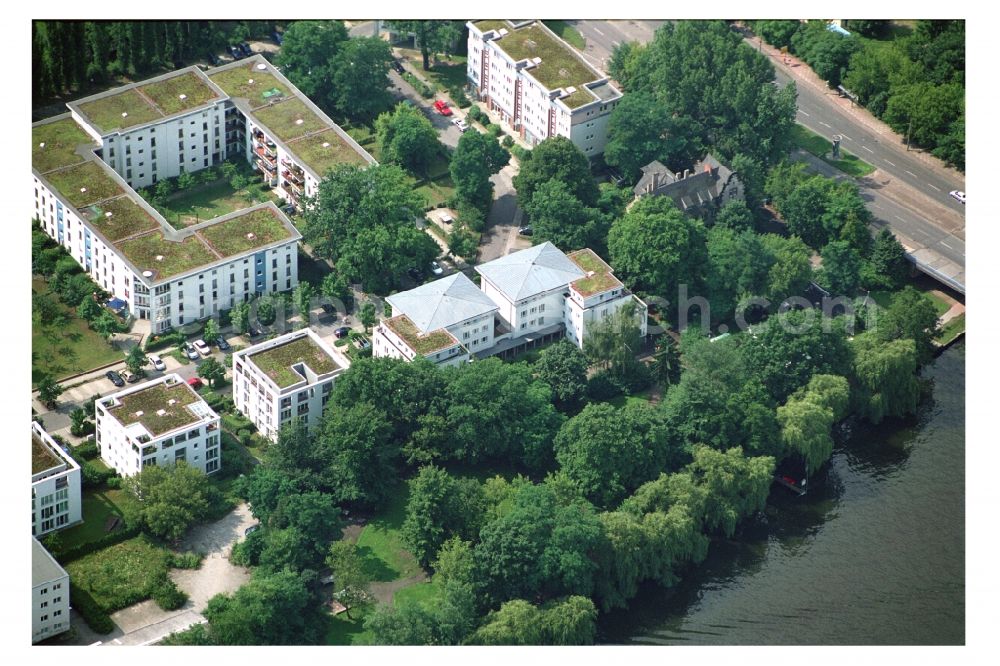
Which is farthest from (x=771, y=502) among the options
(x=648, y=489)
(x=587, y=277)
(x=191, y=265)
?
(x=191, y=265)

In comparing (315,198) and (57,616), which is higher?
(315,198)

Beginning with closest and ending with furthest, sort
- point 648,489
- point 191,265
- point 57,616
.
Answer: point 57,616, point 648,489, point 191,265

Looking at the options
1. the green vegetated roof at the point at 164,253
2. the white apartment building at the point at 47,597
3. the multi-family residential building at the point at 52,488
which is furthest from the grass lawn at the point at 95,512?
the green vegetated roof at the point at 164,253

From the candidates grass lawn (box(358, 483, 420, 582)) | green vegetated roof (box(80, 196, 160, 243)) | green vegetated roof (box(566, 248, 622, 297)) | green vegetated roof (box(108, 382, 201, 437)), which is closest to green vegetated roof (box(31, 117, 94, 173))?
green vegetated roof (box(80, 196, 160, 243))

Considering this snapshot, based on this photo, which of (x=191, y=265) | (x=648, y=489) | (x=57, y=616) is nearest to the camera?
(x=57, y=616)

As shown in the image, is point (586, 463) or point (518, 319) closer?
point (586, 463)

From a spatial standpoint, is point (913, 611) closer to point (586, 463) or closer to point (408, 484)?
point (586, 463)

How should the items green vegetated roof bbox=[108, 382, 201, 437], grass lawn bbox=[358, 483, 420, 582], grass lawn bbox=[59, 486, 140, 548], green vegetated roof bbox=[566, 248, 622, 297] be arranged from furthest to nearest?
1. green vegetated roof bbox=[566, 248, 622, 297]
2. green vegetated roof bbox=[108, 382, 201, 437]
3. grass lawn bbox=[59, 486, 140, 548]
4. grass lawn bbox=[358, 483, 420, 582]

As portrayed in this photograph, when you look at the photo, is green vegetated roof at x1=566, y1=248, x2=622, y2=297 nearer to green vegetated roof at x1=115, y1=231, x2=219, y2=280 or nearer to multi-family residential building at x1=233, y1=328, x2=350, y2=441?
multi-family residential building at x1=233, y1=328, x2=350, y2=441

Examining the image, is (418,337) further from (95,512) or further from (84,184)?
(84,184)
